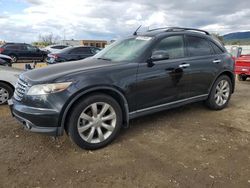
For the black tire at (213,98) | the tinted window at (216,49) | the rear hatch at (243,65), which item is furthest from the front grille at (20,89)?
the rear hatch at (243,65)

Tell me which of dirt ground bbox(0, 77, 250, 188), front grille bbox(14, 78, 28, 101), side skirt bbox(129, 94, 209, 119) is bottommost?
dirt ground bbox(0, 77, 250, 188)

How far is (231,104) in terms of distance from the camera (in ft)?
21.7

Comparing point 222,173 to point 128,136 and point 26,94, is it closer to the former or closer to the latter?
point 128,136

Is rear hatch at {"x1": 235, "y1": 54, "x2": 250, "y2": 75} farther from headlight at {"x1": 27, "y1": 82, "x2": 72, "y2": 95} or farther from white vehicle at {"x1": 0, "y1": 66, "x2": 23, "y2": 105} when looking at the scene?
headlight at {"x1": 27, "y1": 82, "x2": 72, "y2": 95}

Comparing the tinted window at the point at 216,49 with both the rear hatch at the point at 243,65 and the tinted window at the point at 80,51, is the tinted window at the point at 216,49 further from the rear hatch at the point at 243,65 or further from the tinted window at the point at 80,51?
the tinted window at the point at 80,51

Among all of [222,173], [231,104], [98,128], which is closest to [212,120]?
[231,104]

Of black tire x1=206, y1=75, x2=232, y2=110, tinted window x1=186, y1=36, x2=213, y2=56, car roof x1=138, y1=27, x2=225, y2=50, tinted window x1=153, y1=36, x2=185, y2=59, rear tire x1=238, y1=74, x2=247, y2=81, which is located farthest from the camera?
rear tire x1=238, y1=74, x2=247, y2=81

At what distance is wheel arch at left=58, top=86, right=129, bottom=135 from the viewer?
369 cm

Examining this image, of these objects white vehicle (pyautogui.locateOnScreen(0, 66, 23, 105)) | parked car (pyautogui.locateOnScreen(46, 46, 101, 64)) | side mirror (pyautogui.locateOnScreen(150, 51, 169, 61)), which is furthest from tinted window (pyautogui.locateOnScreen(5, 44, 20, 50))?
side mirror (pyautogui.locateOnScreen(150, 51, 169, 61))

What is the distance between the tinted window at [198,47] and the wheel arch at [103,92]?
1.85m

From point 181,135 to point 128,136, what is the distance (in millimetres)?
885

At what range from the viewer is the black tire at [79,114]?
12.3 ft

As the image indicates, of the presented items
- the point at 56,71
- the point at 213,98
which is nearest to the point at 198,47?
the point at 213,98

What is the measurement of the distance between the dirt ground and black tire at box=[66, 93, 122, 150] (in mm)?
104
